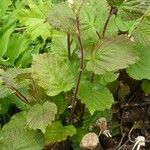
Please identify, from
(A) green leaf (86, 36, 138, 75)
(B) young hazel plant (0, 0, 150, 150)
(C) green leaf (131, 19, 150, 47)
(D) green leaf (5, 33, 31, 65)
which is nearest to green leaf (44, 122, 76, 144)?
(B) young hazel plant (0, 0, 150, 150)

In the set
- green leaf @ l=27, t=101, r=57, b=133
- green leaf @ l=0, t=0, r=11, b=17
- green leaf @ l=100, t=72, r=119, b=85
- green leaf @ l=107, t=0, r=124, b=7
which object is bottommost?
green leaf @ l=0, t=0, r=11, b=17

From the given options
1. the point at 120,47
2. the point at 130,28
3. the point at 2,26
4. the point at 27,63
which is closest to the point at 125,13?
the point at 120,47

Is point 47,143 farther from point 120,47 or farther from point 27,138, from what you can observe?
point 120,47

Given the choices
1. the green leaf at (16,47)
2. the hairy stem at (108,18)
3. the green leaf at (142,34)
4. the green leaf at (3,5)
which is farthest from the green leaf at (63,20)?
the green leaf at (3,5)

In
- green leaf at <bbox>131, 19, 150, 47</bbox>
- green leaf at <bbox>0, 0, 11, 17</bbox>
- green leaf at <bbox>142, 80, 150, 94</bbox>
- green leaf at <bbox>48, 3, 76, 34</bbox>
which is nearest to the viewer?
green leaf at <bbox>48, 3, 76, 34</bbox>

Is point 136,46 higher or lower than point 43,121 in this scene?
higher

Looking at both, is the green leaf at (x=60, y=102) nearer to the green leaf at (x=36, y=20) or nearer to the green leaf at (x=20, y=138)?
the green leaf at (x=20, y=138)

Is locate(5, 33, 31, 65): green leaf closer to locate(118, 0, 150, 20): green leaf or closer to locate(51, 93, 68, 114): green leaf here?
locate(51, 93, 68, 114): green leaf
